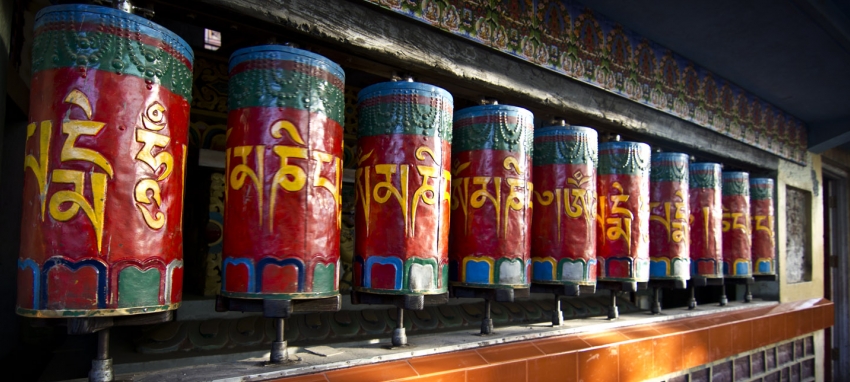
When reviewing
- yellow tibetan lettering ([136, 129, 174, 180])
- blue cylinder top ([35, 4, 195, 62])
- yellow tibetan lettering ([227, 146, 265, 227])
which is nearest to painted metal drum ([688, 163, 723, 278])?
yellow tibetan lettering ([227, 146, 265, 227])

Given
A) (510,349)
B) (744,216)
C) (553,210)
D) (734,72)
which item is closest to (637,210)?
(553,210)

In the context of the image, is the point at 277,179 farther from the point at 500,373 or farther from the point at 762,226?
the point at 762,226

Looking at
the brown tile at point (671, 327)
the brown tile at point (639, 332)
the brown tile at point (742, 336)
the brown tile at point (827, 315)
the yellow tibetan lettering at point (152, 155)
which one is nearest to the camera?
the yellow tibetan lettering at point (152, 155)

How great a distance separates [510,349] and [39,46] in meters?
2.10

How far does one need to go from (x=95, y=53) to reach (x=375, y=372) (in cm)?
139

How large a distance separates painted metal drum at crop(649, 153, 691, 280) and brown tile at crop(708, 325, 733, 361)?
18.4 inches

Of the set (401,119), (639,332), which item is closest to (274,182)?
(401,119)

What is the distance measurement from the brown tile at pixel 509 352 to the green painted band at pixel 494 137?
926 mm

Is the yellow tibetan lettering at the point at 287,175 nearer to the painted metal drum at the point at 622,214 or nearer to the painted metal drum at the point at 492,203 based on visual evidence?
the painted metal drum at the point at 492,203

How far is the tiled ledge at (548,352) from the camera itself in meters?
1.83

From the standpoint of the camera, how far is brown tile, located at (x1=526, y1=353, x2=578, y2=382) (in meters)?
2.32

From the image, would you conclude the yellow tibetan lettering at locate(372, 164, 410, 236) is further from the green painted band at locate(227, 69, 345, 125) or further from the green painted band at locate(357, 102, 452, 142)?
the green painted band at locate(227, 69, 345, 125)

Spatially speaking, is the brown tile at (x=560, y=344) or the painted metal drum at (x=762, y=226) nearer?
the brown tile at (x=560, y=344)

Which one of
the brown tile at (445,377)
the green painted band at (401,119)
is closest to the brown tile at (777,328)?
the brown tile at (445,377)
